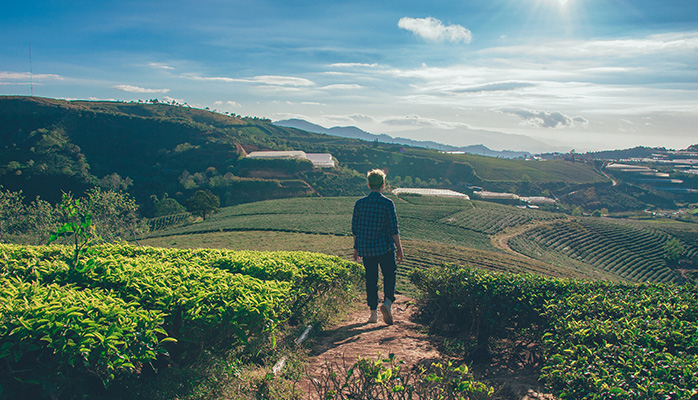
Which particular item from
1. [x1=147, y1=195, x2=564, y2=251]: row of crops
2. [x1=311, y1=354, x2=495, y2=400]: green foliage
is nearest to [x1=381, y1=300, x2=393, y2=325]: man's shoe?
[x1=311, y1=354, x2=495, y2=400]: green foliage

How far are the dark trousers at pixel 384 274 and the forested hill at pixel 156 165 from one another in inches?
2849

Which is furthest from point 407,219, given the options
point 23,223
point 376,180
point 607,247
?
point 376,180

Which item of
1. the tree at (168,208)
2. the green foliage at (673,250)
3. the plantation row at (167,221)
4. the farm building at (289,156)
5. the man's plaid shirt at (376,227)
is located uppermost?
the farm building at (289,156)

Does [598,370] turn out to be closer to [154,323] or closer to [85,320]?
[154,323]

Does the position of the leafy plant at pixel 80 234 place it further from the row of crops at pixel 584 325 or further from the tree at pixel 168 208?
the tree at pixel 168 208

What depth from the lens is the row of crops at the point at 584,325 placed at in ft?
9.69

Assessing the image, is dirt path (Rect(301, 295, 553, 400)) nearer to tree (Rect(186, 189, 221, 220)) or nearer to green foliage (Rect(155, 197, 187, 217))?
tree (Rect(186, 189, 221, 220))

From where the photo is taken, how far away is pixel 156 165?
81438 mm

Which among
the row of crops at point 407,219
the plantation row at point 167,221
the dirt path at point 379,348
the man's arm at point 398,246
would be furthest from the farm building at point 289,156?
the dirt path at point 379,348

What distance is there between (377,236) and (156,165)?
87351 mm

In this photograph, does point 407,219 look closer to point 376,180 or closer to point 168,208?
point 168,208

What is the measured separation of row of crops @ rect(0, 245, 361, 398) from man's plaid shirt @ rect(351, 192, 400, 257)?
1131 millimetres

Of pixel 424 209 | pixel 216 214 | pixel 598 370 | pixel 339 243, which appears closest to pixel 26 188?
pixel 216 214

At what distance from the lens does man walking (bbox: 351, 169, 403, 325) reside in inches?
243
